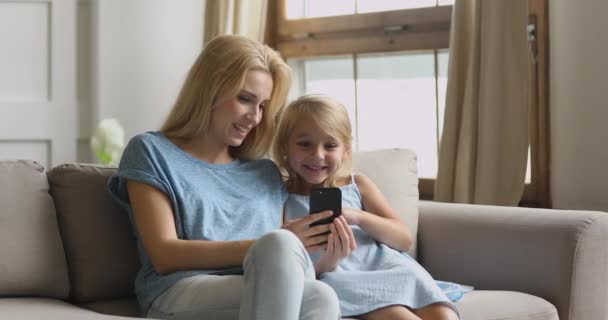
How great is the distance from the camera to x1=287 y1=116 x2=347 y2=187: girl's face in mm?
2107

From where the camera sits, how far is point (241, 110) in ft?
6.67

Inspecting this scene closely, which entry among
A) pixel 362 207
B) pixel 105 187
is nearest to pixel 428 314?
pixel 362 207

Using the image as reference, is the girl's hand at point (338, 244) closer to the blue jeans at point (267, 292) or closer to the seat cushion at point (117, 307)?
the blue jeans at point (267, 292)

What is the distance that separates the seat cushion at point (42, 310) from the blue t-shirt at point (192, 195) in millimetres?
153

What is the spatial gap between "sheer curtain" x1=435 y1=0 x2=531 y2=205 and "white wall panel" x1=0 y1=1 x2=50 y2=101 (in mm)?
1986

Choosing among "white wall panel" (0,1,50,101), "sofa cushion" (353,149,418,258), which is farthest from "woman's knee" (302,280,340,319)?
"white wall panel" (0,1,50,101)

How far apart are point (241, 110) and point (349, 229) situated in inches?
14.4

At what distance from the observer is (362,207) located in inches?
87.0

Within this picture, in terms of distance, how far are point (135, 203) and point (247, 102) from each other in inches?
13.8

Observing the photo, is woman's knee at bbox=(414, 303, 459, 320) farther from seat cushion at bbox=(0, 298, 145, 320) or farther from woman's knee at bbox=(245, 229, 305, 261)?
seat cushion at bbox=(0, 298, 145, 320)

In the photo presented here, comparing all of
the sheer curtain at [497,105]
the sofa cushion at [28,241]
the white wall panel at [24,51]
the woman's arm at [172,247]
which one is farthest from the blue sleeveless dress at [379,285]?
the white wall panel at [24,51]

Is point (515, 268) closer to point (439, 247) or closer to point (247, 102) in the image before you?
point (439, 247)

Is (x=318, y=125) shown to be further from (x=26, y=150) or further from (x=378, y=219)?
(x=26, y=150)

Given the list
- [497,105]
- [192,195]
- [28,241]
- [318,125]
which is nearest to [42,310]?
[28,241]
